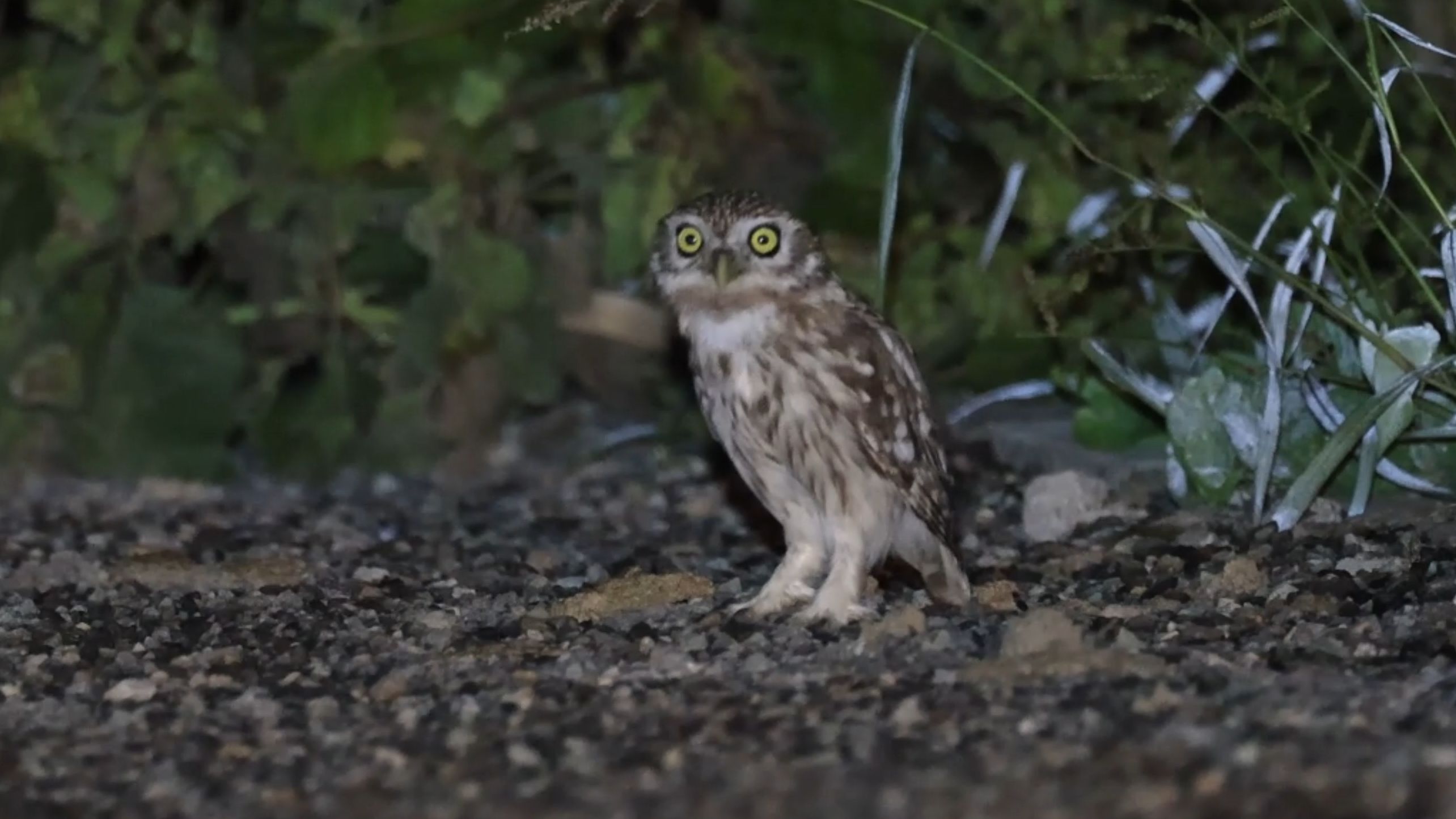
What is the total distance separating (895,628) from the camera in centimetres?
295

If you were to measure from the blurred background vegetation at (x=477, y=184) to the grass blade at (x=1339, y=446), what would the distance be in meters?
1.02

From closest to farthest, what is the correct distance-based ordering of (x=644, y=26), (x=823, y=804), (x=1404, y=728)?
(x=823, y=804)
(x=1404, y=728)
(x=644, y=26)

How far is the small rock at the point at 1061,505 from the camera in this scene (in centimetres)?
390

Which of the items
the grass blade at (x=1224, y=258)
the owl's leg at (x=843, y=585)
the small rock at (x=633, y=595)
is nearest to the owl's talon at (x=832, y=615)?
the owl's leg at (x=843, y=585)

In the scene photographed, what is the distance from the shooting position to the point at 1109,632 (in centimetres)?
289

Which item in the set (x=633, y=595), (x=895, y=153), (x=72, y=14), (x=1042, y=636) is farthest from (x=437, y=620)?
(x=72, y=14)

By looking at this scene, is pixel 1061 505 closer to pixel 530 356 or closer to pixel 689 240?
pixel 689 240

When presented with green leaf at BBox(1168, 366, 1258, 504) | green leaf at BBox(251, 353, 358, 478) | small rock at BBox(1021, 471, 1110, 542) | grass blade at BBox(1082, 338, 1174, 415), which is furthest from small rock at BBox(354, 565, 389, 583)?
green leaf at BBox(1168, 366, 1258, 504)

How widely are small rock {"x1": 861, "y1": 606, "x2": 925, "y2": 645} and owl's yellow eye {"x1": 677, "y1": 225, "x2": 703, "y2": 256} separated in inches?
31.7

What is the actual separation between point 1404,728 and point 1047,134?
2.55m

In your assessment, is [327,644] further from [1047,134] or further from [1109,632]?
[1047,134]

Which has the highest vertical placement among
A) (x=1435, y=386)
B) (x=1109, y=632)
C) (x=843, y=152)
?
(x=843, y=152)

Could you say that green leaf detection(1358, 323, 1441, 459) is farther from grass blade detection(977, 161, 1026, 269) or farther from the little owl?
grass blade detection(977, 161, 1026, 269)

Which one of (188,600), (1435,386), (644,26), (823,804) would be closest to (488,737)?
(823,804)
